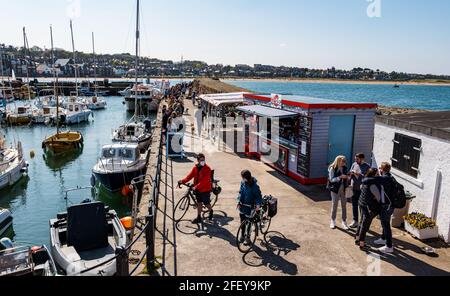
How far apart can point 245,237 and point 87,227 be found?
4160 millimetres

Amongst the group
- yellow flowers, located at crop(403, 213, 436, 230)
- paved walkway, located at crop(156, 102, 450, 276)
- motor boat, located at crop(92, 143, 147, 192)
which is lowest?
motor boat, located at crop(92, 143, 147, 192)

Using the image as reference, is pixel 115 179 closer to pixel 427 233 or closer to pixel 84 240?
pixel 84 240

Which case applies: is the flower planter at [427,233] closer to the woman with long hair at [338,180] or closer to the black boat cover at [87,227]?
the woman with long hair at [338,180]

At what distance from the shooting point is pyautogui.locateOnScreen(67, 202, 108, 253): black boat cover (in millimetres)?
9555

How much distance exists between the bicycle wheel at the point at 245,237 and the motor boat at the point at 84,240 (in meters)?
2.92

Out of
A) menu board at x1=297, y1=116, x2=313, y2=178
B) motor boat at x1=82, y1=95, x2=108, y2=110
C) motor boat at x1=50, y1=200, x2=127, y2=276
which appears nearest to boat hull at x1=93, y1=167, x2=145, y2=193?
motor boat at x1=50, y1=200, x2=127, y2=276

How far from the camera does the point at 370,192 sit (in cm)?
808

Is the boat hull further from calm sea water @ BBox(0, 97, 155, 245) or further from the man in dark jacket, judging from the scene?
the man in dark jacket

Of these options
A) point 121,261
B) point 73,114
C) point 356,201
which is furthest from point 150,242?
point 73,114

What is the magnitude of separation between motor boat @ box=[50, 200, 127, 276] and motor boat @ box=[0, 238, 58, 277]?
1.40 ft

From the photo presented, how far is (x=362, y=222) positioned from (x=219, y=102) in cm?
1397

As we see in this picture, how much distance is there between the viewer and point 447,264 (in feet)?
26.1

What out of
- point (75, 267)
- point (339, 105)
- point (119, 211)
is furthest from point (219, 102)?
point (75, 267)
